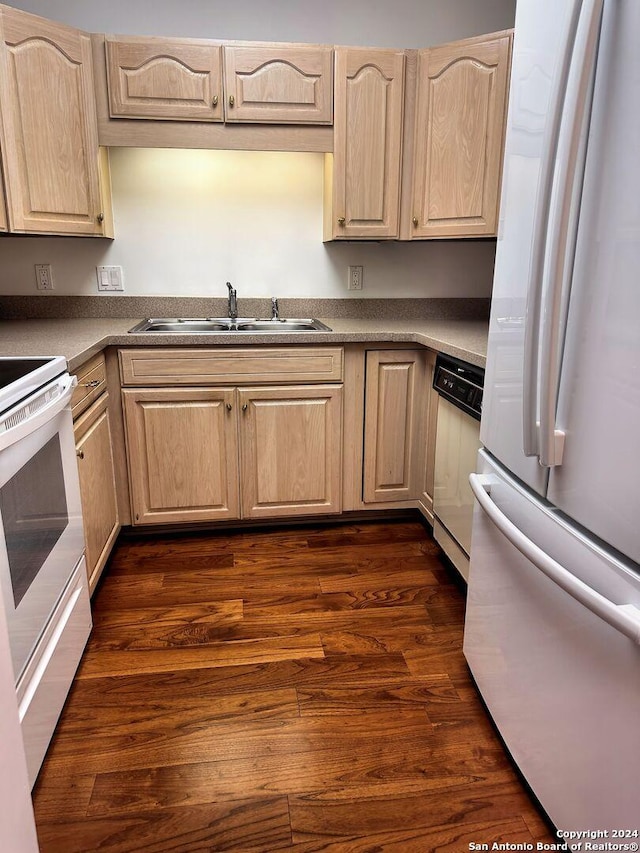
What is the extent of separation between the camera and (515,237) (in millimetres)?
1268

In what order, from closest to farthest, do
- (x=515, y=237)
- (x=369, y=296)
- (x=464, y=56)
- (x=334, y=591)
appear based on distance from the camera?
(x=515, y=237), (x=334, y=591), (x=464, y=56), (x=369, y=296)

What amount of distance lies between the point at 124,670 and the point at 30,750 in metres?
0.45

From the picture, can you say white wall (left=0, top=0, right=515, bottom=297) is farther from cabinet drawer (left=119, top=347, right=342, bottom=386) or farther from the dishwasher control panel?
the dishwasher control panel

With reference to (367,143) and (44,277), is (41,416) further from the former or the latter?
(367,143)

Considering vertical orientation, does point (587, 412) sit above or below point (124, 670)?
above

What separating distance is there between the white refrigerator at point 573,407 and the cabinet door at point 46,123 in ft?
5.81

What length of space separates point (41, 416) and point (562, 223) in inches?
47.1

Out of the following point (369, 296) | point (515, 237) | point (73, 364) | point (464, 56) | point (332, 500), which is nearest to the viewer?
point (515, 237)

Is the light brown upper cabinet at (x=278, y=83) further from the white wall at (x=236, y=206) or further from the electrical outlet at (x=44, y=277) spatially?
the electrical outlet at (x=44, y=277)

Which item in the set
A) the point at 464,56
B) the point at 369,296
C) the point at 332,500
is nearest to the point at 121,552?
the point at 332,500

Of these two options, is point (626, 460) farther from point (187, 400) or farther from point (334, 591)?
point (187, 400)

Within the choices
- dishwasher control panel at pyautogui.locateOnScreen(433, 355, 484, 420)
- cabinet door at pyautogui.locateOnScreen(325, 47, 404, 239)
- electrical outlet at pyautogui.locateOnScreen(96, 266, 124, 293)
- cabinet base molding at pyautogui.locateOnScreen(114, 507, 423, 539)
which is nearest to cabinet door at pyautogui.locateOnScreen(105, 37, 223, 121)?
cabinet door at pyautogui.locateOnScreen(325, 47, 404, 239)

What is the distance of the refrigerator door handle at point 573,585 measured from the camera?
912mm

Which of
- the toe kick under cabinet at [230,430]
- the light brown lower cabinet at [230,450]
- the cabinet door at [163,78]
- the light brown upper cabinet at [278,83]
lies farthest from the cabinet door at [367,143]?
the light brown lower cabinet at [230,450]
